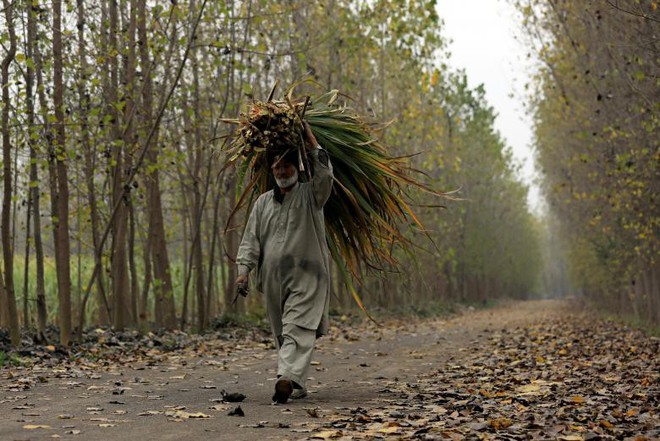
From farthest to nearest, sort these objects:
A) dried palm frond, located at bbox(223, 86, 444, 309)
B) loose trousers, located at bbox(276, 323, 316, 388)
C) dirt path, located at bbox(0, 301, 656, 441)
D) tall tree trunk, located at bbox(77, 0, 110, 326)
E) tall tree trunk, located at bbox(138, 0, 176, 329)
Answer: tall tree trunk, located at bbox(138, 0, 176, 329), tall tree trunk, located at bbox(77, 0, 110, 326), dried palm frond, located at bbox(223, 86, 444, 309), loose trousers, located at bbox(276, 323, 316, 388), dirt path, located at bbox(0, 301, 656, 441)

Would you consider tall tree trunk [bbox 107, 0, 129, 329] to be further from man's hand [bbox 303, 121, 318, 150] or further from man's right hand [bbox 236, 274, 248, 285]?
man's hand [bbox 303, 121, 318, 150]

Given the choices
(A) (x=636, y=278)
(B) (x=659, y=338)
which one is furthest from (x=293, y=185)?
(A) (x=636, y=278)

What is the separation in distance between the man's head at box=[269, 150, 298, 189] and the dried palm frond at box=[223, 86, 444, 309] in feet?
0.34

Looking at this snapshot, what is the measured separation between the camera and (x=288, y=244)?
26.0 feet

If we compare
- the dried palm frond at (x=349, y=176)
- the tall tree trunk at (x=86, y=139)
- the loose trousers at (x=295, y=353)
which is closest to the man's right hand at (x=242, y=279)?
the loose trousers at (x=295, y=353)

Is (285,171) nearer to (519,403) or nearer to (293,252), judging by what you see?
(293,252)

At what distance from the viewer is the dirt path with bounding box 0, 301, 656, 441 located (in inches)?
230

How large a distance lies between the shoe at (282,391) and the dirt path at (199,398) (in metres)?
0.08

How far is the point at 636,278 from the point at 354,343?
1355 cm

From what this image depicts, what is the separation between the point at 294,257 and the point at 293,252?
0.05m

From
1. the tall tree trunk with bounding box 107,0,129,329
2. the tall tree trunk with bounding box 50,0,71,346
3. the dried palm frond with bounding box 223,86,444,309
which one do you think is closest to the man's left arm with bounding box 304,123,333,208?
the dried palm frond with bounding box 223,86,444,309

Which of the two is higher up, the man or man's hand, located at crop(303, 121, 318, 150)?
man's hand, located at crop(303, 121, 318, 150)

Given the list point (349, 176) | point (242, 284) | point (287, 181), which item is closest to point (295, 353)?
point (242, 284)

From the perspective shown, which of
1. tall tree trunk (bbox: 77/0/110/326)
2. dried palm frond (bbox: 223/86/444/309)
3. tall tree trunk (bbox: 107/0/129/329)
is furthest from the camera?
tall tree trunk (bbox: 107/0/129/329)
